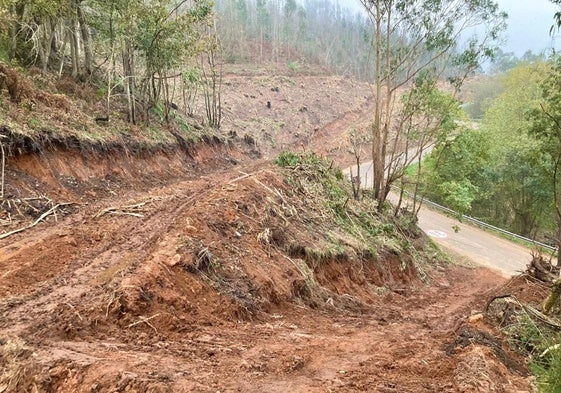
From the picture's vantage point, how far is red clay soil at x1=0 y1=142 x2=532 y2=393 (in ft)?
15.5

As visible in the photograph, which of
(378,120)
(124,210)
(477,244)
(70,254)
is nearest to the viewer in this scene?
(70,254)

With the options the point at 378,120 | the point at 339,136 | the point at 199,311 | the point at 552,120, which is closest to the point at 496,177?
the point at 378,120

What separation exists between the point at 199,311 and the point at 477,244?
80.3 feet

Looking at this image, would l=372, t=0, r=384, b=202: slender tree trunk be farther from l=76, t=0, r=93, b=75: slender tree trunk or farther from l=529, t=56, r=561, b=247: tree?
l=76, t=0, r=93, b=75: slender tree trunk

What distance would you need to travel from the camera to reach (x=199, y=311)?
658cm

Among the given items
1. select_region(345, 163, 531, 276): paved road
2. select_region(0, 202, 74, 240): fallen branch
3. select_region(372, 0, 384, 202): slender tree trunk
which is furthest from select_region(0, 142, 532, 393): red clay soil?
select_region(345, 163, 531, 276): paved road

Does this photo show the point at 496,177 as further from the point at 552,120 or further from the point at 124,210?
the point at 124,210

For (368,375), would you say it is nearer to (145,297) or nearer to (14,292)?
(145,297)

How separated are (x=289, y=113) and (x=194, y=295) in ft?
130

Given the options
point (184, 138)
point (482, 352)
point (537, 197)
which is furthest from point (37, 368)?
point (537, 197)

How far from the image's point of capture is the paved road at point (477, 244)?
23.5 meters

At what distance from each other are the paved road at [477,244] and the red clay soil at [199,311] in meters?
13.0

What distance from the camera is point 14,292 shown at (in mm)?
5965

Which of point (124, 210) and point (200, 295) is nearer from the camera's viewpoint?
point (200, 295)
